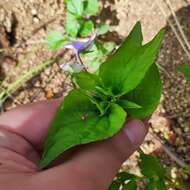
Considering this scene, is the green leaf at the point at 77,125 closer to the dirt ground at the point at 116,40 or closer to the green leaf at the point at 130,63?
the green leaf at the point at 130,63

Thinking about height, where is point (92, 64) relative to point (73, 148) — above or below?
below

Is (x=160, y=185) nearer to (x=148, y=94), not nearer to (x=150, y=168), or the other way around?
(x=150, y=168)

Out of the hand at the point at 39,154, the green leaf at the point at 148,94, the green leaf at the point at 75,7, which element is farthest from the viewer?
the green leaf at the point at 75,7

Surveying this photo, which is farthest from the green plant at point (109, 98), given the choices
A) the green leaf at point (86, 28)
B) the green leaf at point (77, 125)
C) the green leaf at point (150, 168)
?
the green leaf at point (86, 28)

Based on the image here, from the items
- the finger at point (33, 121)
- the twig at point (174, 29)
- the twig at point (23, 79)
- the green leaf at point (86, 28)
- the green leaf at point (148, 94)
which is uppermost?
the finger at point (33, 121)

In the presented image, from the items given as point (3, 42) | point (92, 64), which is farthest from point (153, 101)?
point (3, 42)

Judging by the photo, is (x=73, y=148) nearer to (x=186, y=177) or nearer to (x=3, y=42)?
(x=186, y=177)
